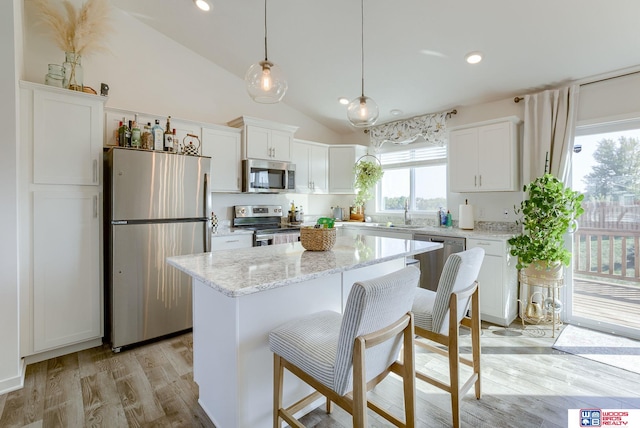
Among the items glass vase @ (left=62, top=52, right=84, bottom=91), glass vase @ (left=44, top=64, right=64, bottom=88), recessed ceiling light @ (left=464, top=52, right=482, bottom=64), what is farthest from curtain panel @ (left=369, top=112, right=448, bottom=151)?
glass vase @ (left=44, top=64, right=64, bottom=88)

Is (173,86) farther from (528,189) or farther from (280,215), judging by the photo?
(528,189)

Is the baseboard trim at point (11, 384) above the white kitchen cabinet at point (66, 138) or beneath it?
beneath

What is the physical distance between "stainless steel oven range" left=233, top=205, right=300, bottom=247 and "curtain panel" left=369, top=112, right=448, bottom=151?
6.28 ft

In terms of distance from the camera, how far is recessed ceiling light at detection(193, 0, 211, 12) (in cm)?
302

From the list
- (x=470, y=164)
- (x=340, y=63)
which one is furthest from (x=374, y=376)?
(x=340, y=63)

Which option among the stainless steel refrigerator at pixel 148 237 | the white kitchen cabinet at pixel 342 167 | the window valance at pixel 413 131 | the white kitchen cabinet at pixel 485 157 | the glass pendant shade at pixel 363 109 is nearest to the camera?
the glass pendant shade at pixel 363 109

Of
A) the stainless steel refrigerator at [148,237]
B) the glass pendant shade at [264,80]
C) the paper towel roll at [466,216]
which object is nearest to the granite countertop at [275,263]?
the glass pendant shade at [264,80]

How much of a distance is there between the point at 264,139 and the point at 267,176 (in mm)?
489

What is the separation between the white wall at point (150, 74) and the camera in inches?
116

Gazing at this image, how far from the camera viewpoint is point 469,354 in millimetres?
2479

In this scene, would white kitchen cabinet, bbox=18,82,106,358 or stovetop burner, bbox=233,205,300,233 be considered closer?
white kitchen cabinet, bbox=18,82,106,358

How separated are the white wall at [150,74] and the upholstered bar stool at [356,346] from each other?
3.33m

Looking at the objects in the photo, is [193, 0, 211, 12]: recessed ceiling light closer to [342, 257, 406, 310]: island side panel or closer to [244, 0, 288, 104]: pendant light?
[244, 0, 288, 104]: pendant light

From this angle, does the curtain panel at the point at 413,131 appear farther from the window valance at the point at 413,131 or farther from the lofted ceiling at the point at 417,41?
the lofted ceiling at the point at 417,41
